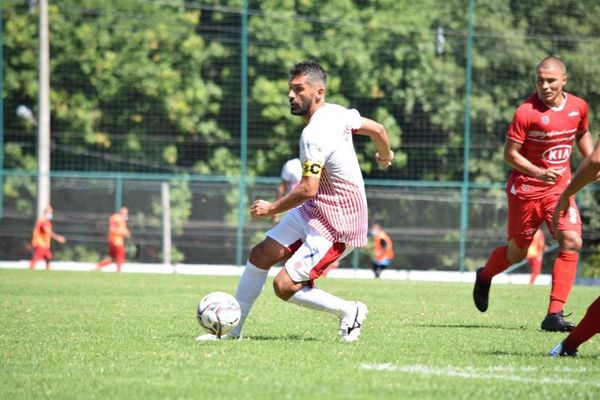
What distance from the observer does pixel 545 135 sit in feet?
33.2

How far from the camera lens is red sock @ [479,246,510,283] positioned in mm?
10688

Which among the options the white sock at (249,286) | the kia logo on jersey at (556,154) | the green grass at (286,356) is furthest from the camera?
the kia logo on jersey at (556,154)

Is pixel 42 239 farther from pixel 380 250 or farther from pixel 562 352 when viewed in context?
pixel 562 352

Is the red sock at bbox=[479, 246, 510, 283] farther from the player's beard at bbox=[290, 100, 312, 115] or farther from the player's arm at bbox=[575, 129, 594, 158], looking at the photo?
the player's beard at bbox=[290, 100, 312, 115]

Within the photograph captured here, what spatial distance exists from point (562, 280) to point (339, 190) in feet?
8.68

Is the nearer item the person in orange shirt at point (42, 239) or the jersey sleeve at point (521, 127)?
the jersey sleeve at point (521, 127)

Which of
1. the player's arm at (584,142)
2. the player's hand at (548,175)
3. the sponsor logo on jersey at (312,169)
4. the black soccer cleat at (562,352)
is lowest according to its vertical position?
the black soccer cleat at (562,352)

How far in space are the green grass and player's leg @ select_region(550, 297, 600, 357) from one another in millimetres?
113

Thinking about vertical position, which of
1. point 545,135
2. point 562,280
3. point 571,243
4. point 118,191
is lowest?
point 118,191

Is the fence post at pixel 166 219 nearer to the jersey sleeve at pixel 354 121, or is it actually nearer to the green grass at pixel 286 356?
the green grass at pixel 286 356

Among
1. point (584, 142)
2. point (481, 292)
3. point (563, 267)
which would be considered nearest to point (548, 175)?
point (584, 142)

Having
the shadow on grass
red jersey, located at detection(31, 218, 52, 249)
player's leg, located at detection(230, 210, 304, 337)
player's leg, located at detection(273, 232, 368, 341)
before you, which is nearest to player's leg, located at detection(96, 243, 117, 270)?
red jersey, located at detection(31, 218, 52, 249)

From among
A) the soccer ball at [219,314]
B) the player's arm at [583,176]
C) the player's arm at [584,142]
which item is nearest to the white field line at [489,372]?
the player's arm at [583,176]

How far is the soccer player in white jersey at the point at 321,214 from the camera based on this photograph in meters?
8.37
